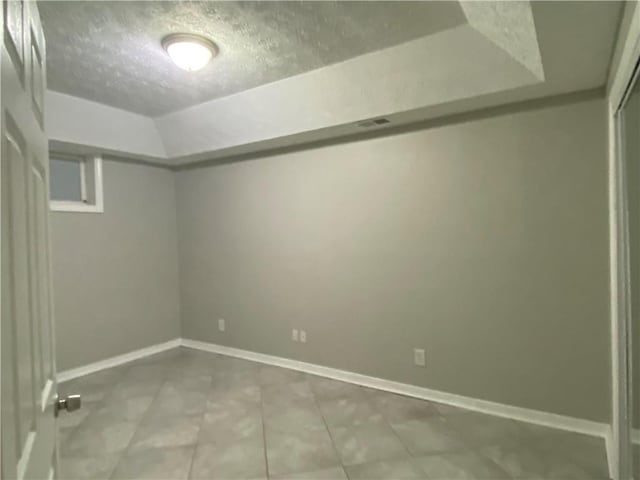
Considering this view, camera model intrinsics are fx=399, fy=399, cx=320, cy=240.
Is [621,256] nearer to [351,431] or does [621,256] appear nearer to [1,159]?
[351,431]

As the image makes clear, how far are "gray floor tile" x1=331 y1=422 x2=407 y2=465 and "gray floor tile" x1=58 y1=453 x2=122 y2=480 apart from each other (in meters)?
1.34

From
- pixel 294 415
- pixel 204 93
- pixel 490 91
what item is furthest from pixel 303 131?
pixel 294 415

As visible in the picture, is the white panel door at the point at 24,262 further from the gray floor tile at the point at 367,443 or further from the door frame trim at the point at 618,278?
the door frame trim at the point at 618,278

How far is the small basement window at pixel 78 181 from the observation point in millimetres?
3916

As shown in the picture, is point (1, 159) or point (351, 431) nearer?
point (1, 159)

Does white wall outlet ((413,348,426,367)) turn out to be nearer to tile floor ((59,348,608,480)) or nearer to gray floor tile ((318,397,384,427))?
tile floor ((59,348,608,480))

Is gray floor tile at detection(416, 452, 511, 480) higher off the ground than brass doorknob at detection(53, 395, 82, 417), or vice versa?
brass doorknob at detection(53, 395, 82, 417)

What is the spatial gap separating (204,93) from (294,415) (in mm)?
2664

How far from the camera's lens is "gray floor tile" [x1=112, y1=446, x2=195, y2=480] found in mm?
2248

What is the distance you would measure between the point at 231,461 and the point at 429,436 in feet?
4.11

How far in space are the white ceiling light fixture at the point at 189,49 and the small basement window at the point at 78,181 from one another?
6.89ft

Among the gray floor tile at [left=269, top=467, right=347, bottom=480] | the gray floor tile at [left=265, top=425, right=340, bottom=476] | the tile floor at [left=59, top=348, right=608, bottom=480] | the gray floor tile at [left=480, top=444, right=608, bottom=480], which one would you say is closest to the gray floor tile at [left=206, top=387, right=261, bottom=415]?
the tile floor at [left=59, top=348, right=608, bottom=480]

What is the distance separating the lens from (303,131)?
3.31 metres

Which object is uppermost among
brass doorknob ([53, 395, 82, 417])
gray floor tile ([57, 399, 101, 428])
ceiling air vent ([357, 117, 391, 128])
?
ceiling air vent ([357, 117, 391, 128])
